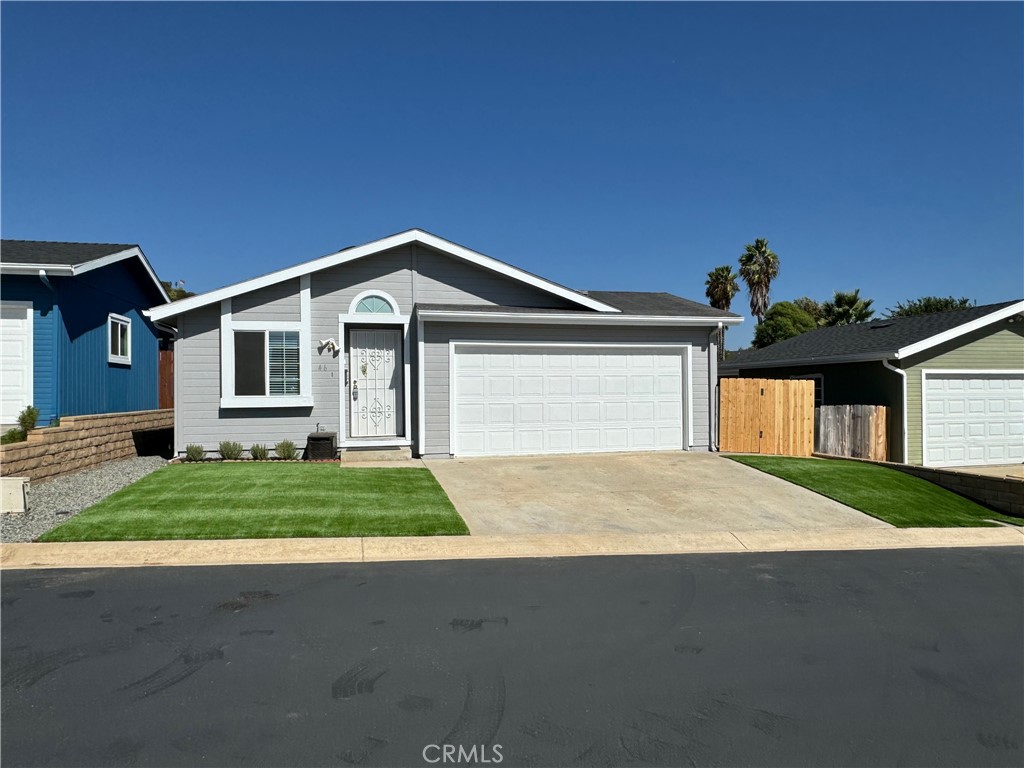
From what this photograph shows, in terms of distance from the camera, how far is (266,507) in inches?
364

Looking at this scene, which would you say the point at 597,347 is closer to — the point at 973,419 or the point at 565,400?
the point at 565,400

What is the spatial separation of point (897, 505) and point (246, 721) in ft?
33.2

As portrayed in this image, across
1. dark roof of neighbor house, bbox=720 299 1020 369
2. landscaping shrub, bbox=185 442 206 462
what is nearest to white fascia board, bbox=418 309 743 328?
landscaping shrub, bbox=185 442 206 462

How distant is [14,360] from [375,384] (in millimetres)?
6569

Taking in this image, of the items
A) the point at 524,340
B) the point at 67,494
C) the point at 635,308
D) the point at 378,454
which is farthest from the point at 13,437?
the point at 635,308

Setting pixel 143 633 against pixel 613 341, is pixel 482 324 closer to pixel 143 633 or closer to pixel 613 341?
pixel 613 341

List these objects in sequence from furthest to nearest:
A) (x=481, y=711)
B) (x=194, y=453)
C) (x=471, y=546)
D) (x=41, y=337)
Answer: (x=194, y=453), (x=41, y=337), (x=471, y=546), (x=481, y=711)

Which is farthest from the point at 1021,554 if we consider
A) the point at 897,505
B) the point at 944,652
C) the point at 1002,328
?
the point at 1002,328

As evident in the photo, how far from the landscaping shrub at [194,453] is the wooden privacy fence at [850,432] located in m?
13.4

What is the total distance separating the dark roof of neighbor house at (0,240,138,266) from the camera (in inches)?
512

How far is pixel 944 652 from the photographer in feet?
17.1

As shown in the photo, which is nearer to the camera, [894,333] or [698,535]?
[698,535]

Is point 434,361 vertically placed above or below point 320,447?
above

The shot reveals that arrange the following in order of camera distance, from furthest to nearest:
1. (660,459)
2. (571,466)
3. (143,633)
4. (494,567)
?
(660,459)
(571,466)
(494,567)
(143,633)
